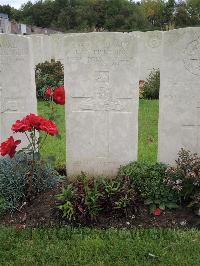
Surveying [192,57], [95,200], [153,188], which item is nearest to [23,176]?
[95,200]

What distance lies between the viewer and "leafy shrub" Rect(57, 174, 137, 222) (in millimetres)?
4496

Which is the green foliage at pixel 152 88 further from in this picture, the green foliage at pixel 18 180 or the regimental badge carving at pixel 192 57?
the green foliage at pixel 18 180

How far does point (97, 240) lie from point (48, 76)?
9.54m

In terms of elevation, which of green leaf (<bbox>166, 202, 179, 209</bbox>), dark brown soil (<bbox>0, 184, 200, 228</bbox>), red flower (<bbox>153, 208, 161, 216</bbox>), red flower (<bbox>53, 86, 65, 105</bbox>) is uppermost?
red flower (<bbox>53, 86, 65, 105</bbox>)

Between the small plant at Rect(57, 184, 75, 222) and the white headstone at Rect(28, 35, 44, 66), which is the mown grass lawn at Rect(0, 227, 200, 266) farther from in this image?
the white headstone at Rect(28, 35, 44, 66)

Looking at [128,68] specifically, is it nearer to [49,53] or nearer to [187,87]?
[187,87]

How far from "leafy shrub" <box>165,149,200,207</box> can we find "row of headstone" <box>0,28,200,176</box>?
22.7 inches

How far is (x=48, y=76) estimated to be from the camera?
1303cm

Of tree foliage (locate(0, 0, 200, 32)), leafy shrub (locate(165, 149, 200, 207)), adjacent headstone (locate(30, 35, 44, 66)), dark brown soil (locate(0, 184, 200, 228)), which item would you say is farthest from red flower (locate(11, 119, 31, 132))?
tree foliage (locate(0, 0, 200, 32))

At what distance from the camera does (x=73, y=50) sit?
5125 mm

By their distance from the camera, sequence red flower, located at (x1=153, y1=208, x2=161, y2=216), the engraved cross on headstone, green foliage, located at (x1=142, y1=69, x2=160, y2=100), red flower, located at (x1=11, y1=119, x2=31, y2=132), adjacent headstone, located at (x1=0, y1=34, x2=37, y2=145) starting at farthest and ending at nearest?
1. green foliage, located at (x1=142, y1=69, x2=160, y2=100)
2. adjacent headstone, located at (x1=0, y1=34, x2=37, y2=145)
3. the engraved cross on headstone
4. red flower, located at (x1=153, y1=208, x2=161, y2=216)
5. red flower, located at (x1=11, y1=119, x2=31, y2=132)

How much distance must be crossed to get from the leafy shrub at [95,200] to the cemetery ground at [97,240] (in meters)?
0.11

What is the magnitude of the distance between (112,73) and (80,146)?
3.61 ft

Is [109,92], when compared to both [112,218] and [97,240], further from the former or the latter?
[97,240]
